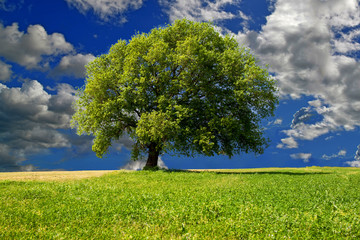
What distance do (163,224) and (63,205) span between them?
20.5ft

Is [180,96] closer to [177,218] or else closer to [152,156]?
[152,156]

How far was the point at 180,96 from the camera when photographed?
35.0 metres

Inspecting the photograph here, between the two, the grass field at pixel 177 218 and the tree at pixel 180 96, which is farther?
the tree at pixel 180 96

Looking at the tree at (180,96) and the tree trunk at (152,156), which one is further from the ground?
the tree at (180,96)

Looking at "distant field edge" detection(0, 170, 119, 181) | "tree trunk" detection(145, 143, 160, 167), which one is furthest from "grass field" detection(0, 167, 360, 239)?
"tree trunk" detection(145, 143, 160, 167)

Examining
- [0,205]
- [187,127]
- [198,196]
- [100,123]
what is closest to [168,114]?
[187,127]

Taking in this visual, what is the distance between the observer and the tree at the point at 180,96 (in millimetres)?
32719

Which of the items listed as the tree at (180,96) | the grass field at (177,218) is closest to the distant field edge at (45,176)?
the tree at (180,96)

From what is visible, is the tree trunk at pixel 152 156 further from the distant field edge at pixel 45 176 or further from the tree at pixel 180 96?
the distant field edge at pixel 45 176

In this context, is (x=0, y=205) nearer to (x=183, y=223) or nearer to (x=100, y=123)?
(x=183, y=223)

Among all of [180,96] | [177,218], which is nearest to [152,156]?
[180,96]

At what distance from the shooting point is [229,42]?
3853cm

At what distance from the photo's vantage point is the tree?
32719 millimetres

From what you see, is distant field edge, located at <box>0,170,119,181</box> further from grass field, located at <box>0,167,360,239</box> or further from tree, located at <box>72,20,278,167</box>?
grass field, located at <box>0,167,360,239</box>
